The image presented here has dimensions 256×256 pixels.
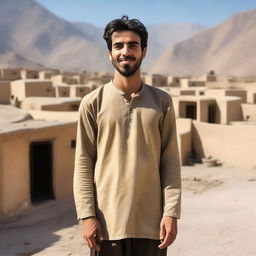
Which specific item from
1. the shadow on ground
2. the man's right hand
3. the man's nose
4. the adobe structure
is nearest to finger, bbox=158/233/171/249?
the man's right hand

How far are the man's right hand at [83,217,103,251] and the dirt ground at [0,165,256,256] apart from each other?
161 inches

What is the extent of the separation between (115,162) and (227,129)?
44.1 ft

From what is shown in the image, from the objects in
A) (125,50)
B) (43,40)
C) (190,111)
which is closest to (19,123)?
(125,50)

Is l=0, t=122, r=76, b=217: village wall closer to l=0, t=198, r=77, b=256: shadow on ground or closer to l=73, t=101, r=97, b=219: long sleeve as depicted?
l=0, t=198, r=77, b=256: shadow on ground

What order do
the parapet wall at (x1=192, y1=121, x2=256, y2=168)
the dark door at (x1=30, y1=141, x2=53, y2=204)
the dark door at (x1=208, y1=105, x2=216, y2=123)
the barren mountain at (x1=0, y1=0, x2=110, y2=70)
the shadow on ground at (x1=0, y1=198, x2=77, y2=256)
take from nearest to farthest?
the shadow on ground at (x1=0, y1=198, x2=77, y2=256), the dark door at (x1=30, y1=141, x2=53, y2=204), the parapet wall at (x1=192, y1=121, x2=256, y2=168), the dark door at (x1=208, y1=105, x2=216, y2=123), the barren mountain at (x1=0, y1=0, x2=110, y2=70)

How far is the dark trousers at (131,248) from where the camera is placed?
2.31 meters

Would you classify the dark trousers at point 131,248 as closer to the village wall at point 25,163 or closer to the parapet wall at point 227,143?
the village wall at point 25,163

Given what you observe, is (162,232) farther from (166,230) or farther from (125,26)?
(125,26)

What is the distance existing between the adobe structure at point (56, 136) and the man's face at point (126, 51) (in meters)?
5.64

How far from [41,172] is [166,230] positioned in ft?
25.6

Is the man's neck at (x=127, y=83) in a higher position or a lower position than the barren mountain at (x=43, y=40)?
lower

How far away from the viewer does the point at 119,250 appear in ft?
7.61

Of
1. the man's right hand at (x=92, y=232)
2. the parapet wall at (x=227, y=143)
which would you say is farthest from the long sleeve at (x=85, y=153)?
the parapet wall at (x=227, y=143)

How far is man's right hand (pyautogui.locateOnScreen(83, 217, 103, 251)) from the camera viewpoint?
2.27 meters
